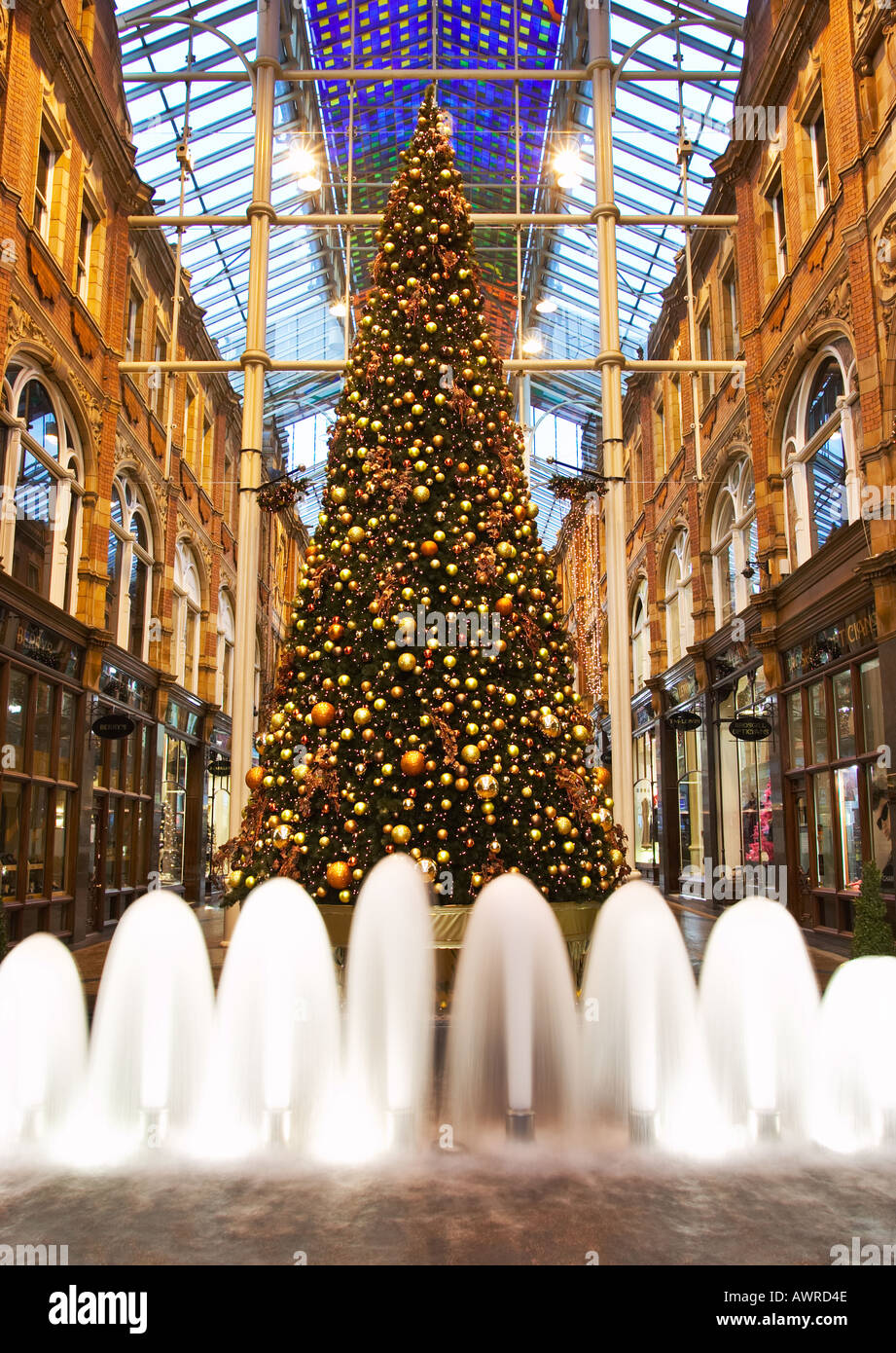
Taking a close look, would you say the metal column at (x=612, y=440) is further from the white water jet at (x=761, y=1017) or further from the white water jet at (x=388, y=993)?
the white water jet at (x=388, y=993)

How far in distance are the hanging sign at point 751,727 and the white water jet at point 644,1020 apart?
30.1 feet


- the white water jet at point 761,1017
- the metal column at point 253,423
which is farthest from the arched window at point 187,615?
the white water jet at point 761,1017

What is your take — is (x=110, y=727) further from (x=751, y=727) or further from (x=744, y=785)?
(x=744, y=785)

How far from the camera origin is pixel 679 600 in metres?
21.6

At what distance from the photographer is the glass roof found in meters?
14.8

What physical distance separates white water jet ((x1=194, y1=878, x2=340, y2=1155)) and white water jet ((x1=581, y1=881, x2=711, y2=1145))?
135 cm

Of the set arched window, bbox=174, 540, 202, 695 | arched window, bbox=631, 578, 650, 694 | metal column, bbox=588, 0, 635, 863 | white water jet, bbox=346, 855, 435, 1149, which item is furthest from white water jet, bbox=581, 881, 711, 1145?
arched window, bbox=631, 578, 650, 694

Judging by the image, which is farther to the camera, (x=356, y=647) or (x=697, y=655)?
(x=697, y=655)

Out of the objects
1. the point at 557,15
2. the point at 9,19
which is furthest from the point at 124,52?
the point at 557,15

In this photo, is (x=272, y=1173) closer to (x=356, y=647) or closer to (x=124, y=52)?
(x=356, y=647)

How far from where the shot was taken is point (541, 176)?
1862 cm

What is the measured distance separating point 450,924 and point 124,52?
15315 mm

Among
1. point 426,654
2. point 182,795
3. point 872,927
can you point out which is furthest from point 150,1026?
point 182,795
